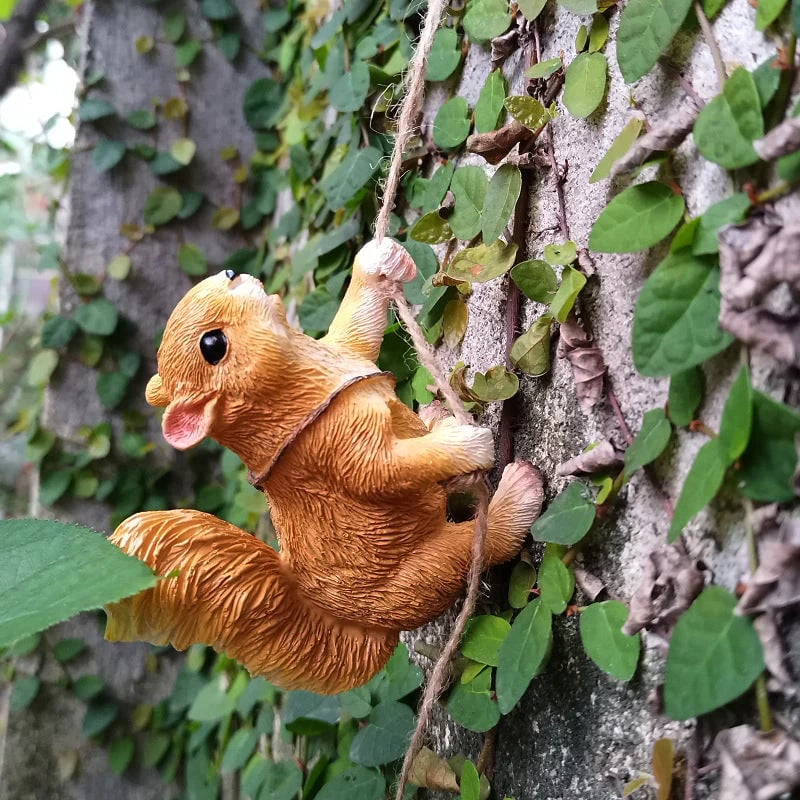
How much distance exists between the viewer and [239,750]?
963mm

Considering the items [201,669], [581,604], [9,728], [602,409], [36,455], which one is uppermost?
[602,409]

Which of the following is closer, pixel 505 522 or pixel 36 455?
pixel 505 522

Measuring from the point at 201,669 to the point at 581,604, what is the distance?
3.09 ft

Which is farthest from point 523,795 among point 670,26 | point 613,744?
point 670,26

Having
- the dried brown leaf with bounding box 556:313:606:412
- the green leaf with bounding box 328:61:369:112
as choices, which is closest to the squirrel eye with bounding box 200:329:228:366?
the dried brown leaf with bounding box 556:313:606:412

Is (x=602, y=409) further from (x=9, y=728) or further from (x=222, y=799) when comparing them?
(x=9, y=728)

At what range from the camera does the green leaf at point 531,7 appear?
0.52 metres

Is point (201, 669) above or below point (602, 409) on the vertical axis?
below

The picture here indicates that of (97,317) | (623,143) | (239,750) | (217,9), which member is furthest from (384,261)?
(217,9)

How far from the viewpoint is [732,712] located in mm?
341

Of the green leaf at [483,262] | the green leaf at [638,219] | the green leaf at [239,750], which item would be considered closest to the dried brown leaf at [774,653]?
the green leaf at [638,219]

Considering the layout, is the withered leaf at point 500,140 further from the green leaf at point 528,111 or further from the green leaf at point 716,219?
the green leaf at point 716,219

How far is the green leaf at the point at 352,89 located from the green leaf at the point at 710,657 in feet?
2.26

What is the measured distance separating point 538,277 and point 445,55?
1.03 ft
